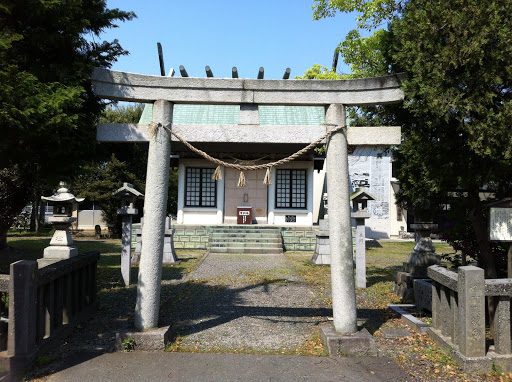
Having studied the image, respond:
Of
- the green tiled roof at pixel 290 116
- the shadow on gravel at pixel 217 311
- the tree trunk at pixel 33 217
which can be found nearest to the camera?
the shadow on gravel at pixel 217 311

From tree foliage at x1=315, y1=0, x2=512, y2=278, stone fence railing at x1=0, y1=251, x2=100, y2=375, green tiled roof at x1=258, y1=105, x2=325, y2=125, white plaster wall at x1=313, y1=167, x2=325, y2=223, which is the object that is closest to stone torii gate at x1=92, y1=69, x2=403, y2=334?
tree foliage at x1=315, y1=0, x2=512, y2=278

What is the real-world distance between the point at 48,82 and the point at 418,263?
312 inches

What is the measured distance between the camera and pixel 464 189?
6.15 meters

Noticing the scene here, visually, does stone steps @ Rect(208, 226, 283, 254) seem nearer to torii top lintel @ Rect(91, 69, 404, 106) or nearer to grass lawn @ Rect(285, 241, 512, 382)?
grass lawn @ Rect(285, 241, 512, 382)

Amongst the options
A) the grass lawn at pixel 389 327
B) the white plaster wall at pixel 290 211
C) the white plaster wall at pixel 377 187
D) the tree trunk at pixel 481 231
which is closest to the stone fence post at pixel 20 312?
the grass lawn at pixel 389 327

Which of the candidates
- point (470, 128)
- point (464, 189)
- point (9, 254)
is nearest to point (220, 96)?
point (470, 128)

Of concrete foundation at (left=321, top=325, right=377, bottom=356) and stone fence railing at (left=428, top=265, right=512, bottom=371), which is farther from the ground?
stone fence railing at (left=428, top=265, right=512, bottom=371)

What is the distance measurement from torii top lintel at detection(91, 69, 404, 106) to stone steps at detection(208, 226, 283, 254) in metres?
11.4

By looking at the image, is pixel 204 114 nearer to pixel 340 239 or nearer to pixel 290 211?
pixel 290 211

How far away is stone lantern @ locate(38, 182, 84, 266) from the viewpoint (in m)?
7.73

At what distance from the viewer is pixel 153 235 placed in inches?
201

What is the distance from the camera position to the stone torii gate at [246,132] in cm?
511

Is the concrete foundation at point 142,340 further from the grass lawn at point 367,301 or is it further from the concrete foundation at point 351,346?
the concrete foundation at point 351,346

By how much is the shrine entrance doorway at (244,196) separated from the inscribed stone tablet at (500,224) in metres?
15.6
